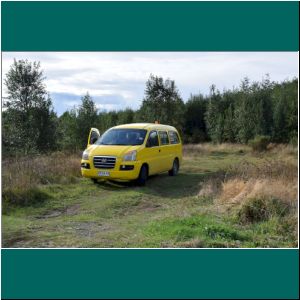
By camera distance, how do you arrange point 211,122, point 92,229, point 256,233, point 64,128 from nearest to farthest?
point 256,233 → point 92,229 → point 64,128 → point 211,122

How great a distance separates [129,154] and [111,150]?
2.04ft

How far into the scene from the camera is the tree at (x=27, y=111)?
22281mm

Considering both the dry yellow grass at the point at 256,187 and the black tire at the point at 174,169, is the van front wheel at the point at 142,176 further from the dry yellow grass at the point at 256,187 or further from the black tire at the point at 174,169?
the black tire at the point at 174,169

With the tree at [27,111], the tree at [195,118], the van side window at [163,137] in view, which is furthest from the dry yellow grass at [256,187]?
the tree at [195,118]

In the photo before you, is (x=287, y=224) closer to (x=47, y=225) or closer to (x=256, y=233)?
(x=256, y=233)

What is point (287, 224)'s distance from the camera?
776 centimetres

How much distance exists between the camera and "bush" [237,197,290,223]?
326 inches

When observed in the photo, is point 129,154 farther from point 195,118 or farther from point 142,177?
point 195,118

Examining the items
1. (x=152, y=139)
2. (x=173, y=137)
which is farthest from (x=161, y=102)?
(x=152, y=139)

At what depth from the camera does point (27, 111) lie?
22.8 m

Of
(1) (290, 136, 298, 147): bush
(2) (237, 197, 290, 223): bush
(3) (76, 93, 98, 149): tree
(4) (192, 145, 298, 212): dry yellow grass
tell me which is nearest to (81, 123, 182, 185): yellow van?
(4) (192, 145, 298, 212): dry yellow grass

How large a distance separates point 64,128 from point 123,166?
14.3 metres

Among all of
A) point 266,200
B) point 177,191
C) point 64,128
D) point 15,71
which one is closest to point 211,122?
point 64,128

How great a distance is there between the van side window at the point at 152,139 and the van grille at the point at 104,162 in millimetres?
1533
